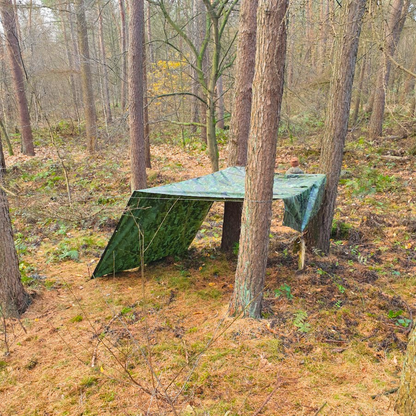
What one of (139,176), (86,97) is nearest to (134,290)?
(139,176)

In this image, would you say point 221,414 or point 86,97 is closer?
point 221,414

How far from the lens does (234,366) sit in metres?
3.02

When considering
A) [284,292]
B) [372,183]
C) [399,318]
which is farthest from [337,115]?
[372,183]

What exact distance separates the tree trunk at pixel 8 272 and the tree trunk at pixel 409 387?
412 cm

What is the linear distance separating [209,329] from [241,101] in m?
3.45

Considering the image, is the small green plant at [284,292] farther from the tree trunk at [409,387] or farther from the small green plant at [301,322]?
the tree trunk at [409,387]

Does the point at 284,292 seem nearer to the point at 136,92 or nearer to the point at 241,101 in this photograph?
the point at 241,101

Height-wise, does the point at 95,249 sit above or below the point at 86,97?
below

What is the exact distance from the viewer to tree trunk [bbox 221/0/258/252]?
15.4 ft

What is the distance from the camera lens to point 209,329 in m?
3.63

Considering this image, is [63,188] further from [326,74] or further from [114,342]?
[326,74]

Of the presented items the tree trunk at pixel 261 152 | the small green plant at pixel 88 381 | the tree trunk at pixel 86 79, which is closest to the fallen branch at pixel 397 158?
the tree trunk at pixel 261 152

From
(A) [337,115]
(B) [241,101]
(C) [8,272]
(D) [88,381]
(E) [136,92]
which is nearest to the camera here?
(D) [88,381]

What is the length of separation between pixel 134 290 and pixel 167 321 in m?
1.05
